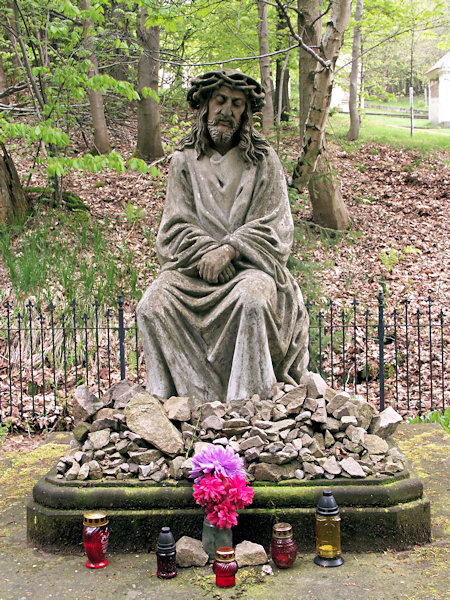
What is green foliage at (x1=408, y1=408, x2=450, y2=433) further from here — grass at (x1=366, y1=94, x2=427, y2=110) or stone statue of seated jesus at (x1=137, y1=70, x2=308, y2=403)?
grass at (x1=366, y1=94, x2=427, y2=110)

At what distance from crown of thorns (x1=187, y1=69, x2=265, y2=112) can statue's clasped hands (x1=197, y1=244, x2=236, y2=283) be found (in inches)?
43.0

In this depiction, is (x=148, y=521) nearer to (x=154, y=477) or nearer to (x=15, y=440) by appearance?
(x=154, y=477)

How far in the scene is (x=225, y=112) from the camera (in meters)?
4.46

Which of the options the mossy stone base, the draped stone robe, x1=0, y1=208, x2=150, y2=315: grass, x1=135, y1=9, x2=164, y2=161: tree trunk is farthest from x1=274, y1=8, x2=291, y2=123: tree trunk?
the mossy stone base

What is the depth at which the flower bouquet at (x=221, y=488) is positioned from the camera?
3.12m

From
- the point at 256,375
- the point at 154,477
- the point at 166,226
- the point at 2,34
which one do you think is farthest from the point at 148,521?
the point at 2,34

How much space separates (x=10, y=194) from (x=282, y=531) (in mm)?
7569

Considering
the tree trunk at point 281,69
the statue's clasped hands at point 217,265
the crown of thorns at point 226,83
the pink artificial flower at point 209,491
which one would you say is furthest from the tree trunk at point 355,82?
the pink artificial flower at point 209,491

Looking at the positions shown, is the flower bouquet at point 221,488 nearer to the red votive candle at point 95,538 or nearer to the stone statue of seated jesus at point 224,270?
the red votive candle at point 95,538

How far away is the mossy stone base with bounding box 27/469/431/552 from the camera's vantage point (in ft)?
10.9

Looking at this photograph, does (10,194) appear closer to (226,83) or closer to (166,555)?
(226,83)

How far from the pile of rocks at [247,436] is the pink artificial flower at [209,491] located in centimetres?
26

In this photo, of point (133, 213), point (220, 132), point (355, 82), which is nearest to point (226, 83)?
point (220, 132)

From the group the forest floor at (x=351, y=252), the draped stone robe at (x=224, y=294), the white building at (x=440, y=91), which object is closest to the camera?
the draped stone robe at (x=224, y=294)
